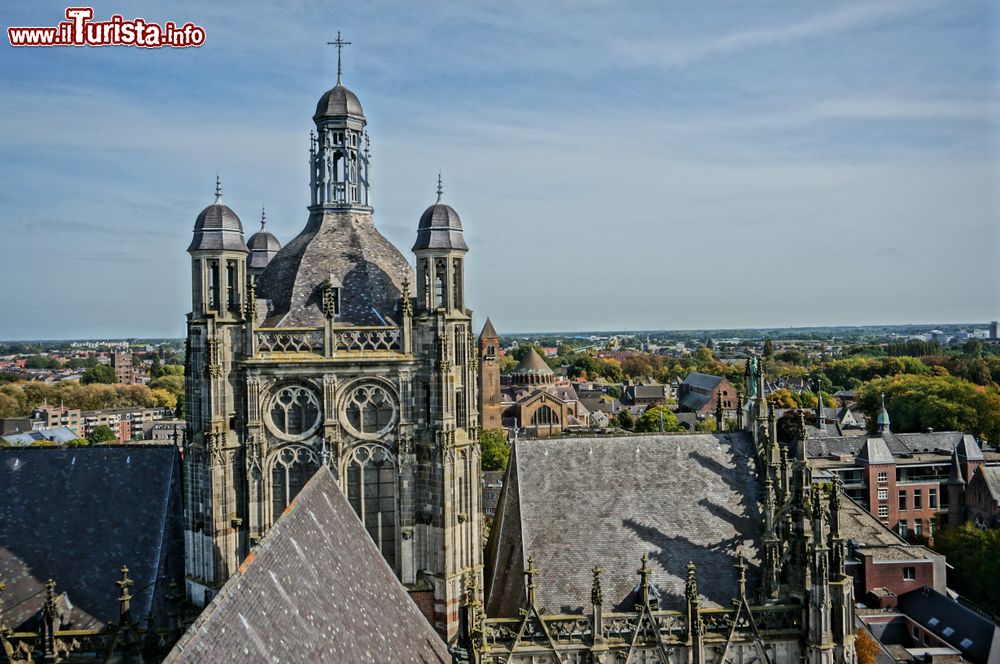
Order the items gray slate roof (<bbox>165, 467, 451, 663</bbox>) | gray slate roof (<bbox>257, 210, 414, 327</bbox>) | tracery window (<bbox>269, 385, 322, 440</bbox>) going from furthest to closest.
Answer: gray slate roof (<bbox>257, 210, 414, 327</bbox>)
tracery window (<bbox>269, 385, 322, 440</bbox>)
gray slate roof (<bbox>165, 467, 451, 663</bbox>)

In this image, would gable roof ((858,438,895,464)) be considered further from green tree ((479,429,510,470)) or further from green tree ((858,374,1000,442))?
green tree ((479,429,510,470))

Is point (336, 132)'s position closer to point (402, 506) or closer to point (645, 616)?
point (402, 506)

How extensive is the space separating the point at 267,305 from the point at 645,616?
47.9ft

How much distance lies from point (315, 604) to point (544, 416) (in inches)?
5284

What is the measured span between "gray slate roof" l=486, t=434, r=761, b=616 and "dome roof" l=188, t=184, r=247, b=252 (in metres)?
11.5

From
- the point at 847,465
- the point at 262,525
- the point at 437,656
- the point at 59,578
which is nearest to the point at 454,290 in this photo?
the point at 262,525

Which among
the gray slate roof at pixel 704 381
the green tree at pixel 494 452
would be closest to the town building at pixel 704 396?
the gray slate roof at pixel 704 381

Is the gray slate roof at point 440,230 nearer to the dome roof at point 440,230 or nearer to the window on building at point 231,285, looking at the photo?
the dome roof at point 440,230

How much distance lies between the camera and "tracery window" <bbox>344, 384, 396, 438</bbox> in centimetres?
2341

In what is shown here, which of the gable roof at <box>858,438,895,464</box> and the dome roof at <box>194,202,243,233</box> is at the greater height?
the dome roof at <box>194,202,243,233</box>

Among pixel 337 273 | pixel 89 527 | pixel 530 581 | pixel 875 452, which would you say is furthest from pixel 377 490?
pixel 875 452

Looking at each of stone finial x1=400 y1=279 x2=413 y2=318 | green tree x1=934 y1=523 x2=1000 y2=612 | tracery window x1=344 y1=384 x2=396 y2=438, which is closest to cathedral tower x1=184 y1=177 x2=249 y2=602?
tracery window x1=344 y1=384 x2=396 y2=438

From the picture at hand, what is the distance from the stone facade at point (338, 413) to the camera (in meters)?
22.4

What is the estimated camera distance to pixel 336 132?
26.1 meters
